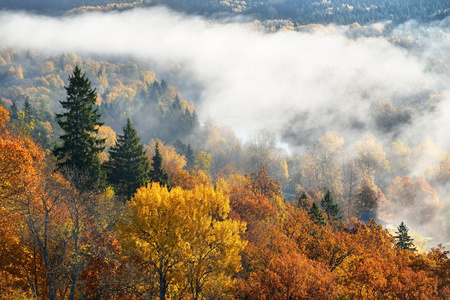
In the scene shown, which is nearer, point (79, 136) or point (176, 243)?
point (176, 243)

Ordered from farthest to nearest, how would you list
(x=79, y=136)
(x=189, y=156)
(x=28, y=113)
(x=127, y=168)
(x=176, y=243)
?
(x=189, y=156), (x=28, y=113), (x=127, y=168), (x=79, y=136), (x=176, y=243)

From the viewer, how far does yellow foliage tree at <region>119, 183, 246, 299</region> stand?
25812 mm

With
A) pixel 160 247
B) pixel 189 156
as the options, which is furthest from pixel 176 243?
pixel 189 156

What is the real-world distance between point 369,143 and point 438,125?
56.9 metres

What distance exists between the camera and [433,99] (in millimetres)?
187500

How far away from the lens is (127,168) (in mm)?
47688

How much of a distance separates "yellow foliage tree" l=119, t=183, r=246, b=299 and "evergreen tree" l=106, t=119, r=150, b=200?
19.9m

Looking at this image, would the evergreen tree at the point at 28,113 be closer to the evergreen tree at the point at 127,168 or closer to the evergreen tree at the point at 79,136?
the evergreen tree at the point at 127,168

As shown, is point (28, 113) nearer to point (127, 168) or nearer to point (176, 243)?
point (127, 168)

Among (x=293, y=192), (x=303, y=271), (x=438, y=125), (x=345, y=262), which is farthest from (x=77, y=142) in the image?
(x=438, y=125)

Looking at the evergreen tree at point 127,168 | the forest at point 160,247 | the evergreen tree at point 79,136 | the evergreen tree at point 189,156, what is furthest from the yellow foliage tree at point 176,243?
the evergreen tree at point 189,156

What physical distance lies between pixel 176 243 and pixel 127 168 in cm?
2440

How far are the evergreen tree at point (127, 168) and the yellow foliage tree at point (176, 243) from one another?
65.3ft

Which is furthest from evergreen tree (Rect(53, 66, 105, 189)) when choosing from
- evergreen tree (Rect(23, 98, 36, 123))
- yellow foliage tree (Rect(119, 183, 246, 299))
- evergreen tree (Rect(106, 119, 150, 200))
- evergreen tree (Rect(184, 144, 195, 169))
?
evergreen tree (Rect(184, 144, 195, 169))
